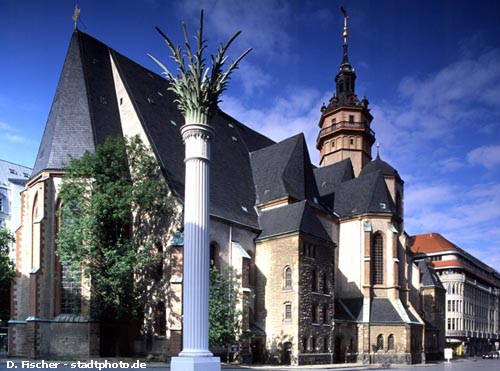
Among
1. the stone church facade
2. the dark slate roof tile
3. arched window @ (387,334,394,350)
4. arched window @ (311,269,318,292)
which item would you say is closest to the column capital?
the stone church facade

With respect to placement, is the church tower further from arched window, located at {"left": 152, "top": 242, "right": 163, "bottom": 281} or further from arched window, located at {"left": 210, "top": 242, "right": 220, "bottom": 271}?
arched window, located at {"left": 152, "top": 242, "right": 163, "bottom": 281}

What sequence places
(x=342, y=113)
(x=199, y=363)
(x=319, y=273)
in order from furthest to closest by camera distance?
(x=342, y=113) < (x=319, y=273) < (x=199, y=363)

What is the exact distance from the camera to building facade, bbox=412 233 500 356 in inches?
3241

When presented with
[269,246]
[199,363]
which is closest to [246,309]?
[269,246]

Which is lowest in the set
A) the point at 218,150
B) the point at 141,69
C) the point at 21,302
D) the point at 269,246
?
the point at 21,302

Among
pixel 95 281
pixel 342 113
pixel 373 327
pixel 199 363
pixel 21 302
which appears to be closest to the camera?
pixel 199 363

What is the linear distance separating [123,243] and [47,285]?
5221 mm

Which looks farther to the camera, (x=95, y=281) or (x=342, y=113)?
(x=342, y=113)

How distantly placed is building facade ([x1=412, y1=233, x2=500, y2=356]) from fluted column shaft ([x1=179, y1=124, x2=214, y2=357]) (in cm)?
6852

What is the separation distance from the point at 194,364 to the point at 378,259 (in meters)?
33.0

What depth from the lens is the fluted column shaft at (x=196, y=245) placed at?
17567 mm

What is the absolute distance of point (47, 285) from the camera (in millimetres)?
33500

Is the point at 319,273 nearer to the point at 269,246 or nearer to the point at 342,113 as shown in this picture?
the point at 269,246

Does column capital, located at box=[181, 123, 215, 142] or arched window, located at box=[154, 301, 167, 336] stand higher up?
column capital, located at box=[181, 123, 215, 142]
